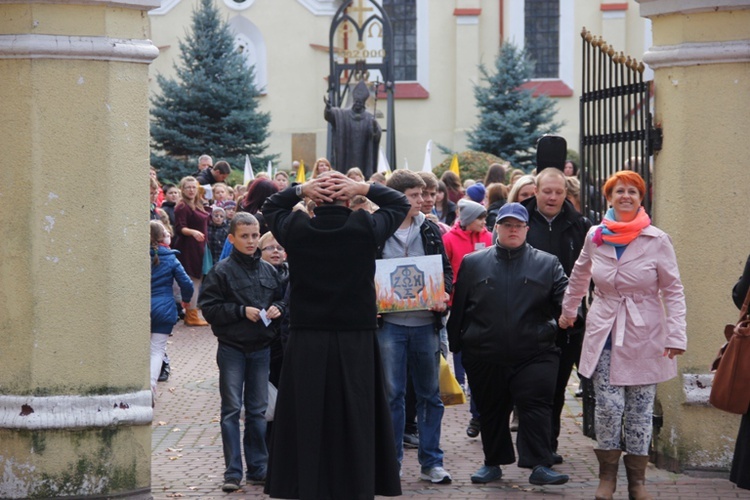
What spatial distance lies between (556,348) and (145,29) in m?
3.19

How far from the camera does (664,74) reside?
8.38 metres

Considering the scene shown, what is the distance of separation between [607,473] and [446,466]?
57.9 inches

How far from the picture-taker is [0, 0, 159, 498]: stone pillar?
24.0ft

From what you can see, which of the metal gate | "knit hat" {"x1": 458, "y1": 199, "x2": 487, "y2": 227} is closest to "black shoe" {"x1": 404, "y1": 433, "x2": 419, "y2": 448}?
"knit hat" {"x1": 458, "y1": 199, "x2": 487, "y2": 227}

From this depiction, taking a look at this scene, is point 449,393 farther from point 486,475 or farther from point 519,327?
point 519,327

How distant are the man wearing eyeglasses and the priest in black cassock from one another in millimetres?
1403

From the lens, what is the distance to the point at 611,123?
369 inches

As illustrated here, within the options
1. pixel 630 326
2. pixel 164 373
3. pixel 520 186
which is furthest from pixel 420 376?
pixel 164 373

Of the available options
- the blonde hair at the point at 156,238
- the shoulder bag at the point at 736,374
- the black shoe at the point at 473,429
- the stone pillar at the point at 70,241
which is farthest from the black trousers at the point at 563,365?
the blonde hair at the point at 156,238

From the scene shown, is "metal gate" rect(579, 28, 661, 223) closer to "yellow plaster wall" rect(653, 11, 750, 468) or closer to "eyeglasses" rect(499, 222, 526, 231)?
"yellow plaster wall" rect(653, 11, 750, 468)

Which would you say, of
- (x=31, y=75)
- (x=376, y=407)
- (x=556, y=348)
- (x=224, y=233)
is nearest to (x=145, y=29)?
(x=31, y=75)

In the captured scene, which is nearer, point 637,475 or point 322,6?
point 637,475

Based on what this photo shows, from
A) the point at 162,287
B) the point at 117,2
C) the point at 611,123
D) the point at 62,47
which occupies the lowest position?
the point at 162,287

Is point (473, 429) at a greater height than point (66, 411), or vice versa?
point (66, 411)
